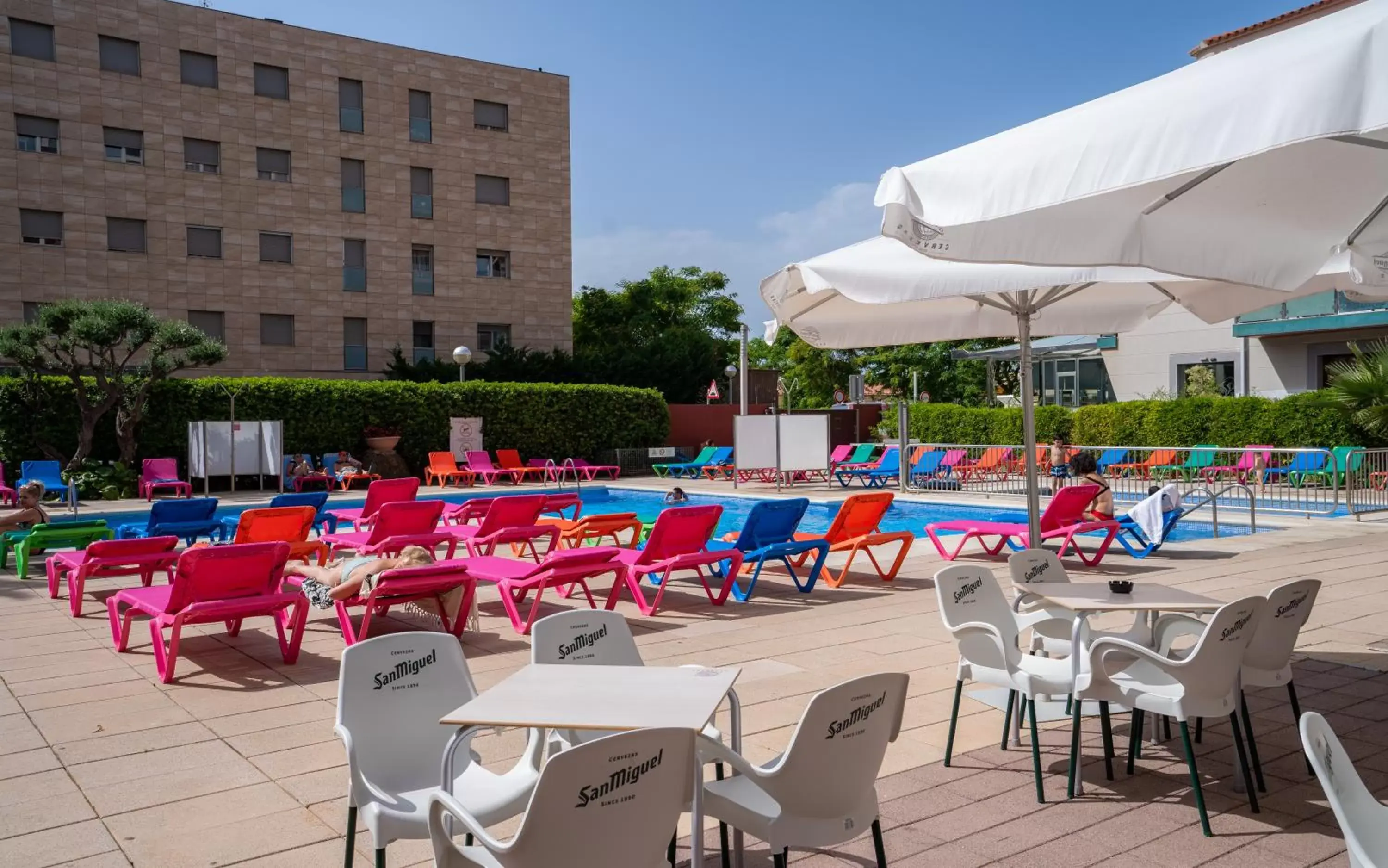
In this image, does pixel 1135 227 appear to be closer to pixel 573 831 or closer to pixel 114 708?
pixel 573 831

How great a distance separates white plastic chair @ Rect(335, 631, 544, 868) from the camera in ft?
10.8

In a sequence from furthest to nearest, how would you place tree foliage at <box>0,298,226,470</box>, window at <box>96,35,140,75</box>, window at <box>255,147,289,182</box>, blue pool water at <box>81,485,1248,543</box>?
window at <box>255,147,289,182</box>, window at <box>96,35,140,75</box>, tree foliage at <box>0,298,226,470</box>, blue pool water at <box>81,485,1248,543</box>

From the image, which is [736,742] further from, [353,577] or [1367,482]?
[1367,482]

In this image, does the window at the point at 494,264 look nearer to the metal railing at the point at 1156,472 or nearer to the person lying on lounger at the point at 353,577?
the metal railing at the point at 1156,472

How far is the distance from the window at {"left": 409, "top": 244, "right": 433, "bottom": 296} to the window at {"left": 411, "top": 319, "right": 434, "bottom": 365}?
102cm

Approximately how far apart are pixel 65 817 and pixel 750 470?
62.7 ft

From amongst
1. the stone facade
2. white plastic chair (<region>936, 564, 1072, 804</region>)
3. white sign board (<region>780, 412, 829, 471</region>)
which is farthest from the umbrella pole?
the stone facade

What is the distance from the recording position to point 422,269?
34094 millimetres

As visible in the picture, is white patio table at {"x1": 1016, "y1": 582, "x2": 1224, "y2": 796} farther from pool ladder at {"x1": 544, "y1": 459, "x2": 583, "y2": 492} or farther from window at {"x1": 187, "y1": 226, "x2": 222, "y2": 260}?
window at {"x1": 187, "y1": 226, "x2": 222, "y2": 260}

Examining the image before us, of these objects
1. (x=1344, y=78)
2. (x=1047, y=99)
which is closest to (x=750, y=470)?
(x=1047, y=99)

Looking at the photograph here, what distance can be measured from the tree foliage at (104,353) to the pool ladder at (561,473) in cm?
776

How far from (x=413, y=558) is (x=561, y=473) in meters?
19.4

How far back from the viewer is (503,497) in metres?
10.3

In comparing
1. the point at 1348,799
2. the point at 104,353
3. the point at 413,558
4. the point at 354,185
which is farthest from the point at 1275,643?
the point at 354,185
